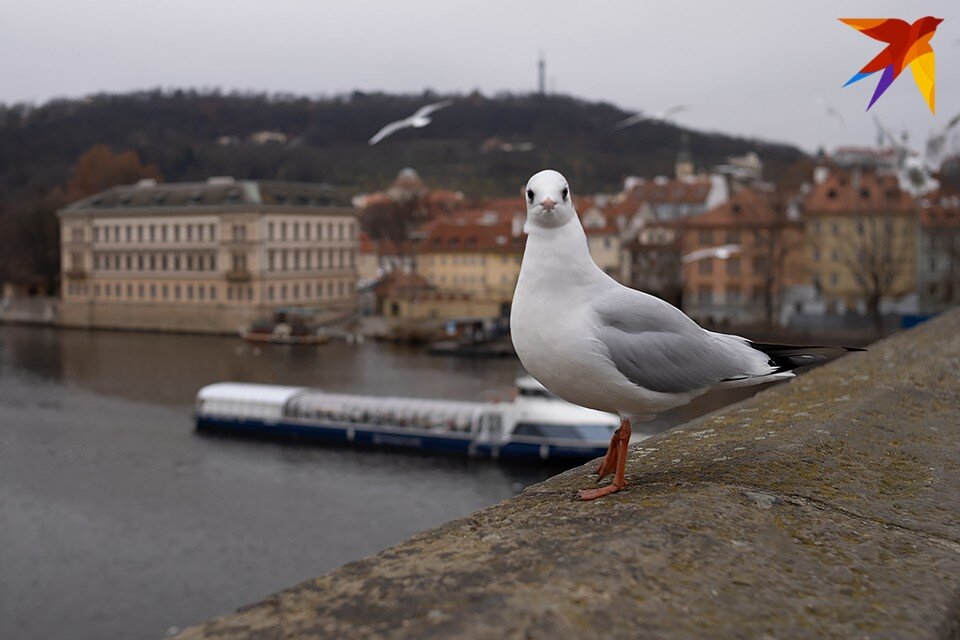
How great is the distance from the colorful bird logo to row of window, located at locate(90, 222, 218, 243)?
156 feet

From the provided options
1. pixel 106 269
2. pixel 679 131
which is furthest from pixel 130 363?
pixel 679 131

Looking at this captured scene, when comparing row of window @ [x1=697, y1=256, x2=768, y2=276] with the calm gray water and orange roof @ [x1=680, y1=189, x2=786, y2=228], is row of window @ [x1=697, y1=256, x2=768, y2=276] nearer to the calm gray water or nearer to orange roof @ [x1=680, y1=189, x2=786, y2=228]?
orange roof @ [x1=680, y1=189, x2=786, y2=228]

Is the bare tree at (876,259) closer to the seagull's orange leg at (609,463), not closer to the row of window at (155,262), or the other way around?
the row of window at (155,262)

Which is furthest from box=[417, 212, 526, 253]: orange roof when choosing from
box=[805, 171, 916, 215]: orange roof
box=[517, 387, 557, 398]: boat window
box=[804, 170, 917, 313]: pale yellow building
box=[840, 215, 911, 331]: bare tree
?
box=[517, 387, 557, 398]: boat window

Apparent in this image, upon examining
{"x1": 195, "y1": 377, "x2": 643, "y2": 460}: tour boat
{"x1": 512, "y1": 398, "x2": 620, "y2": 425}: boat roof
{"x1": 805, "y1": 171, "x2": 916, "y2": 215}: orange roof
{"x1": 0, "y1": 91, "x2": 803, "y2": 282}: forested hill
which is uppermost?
{"x1": 0, "y1": 91, "x2": 803, "y2": 282}: forested hill

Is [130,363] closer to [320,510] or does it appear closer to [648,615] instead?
[320,510]

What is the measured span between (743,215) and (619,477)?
129 ft

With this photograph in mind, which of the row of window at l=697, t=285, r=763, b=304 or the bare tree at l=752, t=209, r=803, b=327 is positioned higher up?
the bare tree at l=752, t=209, r=803, b=327

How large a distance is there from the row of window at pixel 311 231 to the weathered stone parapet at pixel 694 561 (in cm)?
4586

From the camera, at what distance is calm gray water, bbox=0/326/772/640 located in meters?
13.9

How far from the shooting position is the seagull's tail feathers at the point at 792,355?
2.99m

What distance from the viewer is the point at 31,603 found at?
13734mm

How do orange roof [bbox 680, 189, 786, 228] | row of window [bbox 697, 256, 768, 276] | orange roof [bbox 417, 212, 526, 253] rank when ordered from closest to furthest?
1. orange roof [bbox 680, 189, 786, 228]
2. row of window [bbox 697, 256, 768, 276]
3. orange roof [bbox 417, 212, 526, 253]

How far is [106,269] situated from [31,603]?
40.9m
